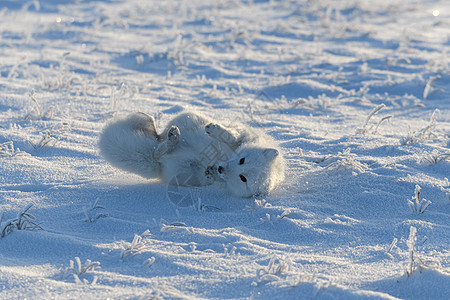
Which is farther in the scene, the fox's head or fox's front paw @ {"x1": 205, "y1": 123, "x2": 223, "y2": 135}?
fox's front paw @ {"x1": 205, "y1": 123, "x2": 223, "y2": 135}

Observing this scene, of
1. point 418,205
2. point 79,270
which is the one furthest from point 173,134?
point 418,205

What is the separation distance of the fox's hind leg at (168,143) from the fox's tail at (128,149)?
8 cm

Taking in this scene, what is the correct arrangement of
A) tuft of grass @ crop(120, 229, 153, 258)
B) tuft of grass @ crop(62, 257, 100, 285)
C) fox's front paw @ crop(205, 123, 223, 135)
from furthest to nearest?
fox's front paw @ crop(205, 123, 223, 135), tuft of grass @ crop(120, 229, 153, 258), tuft of grass @ crop(62, 257, 100, 285)

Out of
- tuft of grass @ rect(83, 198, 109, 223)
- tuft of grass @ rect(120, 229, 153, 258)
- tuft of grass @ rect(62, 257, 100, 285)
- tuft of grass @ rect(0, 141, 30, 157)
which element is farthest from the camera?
tuft of grass @ rect(0, 141, 30, 157)

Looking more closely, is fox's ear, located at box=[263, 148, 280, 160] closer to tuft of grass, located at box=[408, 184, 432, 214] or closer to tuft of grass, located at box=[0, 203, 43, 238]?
tuft of grass, located at box=[408, 184, 432, 214]

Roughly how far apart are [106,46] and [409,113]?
5668mm

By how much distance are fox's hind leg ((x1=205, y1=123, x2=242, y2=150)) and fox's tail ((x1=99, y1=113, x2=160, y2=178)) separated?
1.53 feet

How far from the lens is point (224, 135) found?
4211mm

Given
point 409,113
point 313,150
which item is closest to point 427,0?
point 409,113

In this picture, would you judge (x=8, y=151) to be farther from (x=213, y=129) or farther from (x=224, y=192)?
(x=224, y=192)

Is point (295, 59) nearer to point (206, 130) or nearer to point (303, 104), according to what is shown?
point (303, 104)

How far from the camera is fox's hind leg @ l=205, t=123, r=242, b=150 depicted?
13.5 feet

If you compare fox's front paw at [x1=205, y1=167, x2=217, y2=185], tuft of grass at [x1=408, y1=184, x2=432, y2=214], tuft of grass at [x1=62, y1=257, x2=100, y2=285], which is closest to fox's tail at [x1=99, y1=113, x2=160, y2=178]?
fox's front paw at [x1=205, y1=167, x2=217, y2=185]

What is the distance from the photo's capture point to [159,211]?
11.7ft
